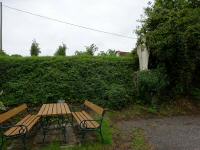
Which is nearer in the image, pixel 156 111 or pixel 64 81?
pixel 156 111

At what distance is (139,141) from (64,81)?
19.3ft

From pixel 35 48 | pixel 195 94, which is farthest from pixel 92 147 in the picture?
pixel 35 48

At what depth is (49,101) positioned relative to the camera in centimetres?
1249

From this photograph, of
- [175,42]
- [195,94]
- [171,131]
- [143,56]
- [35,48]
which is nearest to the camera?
[171,131]

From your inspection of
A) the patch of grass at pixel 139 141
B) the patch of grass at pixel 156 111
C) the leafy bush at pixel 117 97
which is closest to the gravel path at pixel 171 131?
the patch of grass at pixel 139 141

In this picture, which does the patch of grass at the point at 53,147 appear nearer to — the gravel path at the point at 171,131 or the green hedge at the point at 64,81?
the gravel path at the point at 171,131

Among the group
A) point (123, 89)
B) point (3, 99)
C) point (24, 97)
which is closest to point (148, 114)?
point (123, 89)

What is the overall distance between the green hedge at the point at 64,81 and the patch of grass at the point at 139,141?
357 centimetres

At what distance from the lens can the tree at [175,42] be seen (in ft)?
39.6

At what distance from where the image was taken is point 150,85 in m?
12.2

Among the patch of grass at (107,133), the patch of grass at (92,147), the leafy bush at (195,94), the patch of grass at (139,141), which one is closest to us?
the patch of grass at (92,147)

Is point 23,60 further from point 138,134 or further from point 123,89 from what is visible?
point 138,134

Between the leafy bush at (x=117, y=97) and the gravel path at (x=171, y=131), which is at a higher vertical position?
the leafy bush at (x=117, y=97)

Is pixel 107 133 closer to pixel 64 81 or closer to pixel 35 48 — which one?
pixel 64 81
